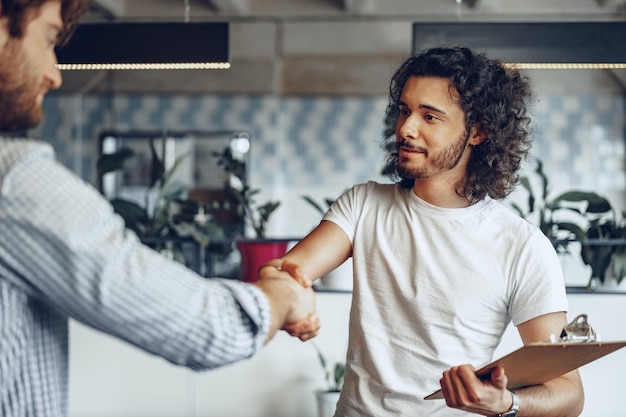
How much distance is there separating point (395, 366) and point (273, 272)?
456 mm

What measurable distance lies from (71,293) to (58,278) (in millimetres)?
29

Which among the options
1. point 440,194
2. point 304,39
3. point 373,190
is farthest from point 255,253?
point 304,39

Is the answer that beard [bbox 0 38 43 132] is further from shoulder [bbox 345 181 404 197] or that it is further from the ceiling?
the ceiling

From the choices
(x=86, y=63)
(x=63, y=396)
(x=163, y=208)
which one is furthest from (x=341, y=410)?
(x=86, y=63)

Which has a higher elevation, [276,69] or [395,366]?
[276,69]

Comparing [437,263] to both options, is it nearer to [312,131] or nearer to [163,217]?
[163,217]

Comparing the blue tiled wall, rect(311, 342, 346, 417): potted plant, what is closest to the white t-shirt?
rect(311, 342, 346, 417): potted plant

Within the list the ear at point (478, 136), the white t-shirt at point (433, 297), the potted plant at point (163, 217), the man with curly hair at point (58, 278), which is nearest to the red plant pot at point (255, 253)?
the potted plant at point (163, 217)

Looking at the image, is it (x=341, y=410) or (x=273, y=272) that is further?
(x=341, y=410)

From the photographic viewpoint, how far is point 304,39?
23.5ft

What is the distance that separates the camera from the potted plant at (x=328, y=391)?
3.75 metres

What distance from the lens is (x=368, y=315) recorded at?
2.13 m

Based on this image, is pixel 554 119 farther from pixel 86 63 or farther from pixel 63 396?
pixel 63 396

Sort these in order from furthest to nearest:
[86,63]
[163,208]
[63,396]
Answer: [86,63] < [163,208] < [63,396]
